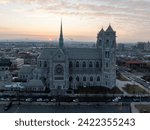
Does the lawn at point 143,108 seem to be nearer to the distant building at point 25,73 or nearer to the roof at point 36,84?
the roof at point 36,84

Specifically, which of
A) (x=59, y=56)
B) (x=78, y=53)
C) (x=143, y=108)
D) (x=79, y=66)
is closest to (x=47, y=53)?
(x=59, y=56)

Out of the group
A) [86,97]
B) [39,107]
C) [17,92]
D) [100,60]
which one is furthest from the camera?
[100,60]

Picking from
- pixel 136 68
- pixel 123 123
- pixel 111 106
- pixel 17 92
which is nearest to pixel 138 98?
pixel 111 106

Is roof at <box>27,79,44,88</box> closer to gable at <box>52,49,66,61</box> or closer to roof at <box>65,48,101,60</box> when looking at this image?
gable at <box>52,49,66,61</box>

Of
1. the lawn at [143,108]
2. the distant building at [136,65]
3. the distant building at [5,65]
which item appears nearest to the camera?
the lawn at [143,108]

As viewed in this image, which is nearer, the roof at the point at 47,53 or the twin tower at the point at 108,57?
the twin tower at the point at 108,57

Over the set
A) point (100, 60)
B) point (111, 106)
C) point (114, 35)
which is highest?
point (114, 35)

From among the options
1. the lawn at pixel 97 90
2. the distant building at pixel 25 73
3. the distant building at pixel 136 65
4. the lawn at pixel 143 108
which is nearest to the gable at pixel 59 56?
the lawn at pixel 97 90

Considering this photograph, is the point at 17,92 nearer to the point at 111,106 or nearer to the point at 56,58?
the point at 56,58
